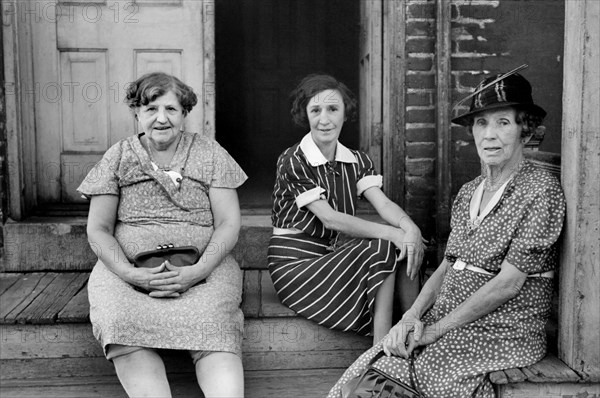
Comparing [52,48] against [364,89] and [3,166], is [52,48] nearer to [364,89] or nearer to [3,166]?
[3,166]

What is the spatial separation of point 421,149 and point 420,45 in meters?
0.61

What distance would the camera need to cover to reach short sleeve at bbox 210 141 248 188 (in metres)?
3.44

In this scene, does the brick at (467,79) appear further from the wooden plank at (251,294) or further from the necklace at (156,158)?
the necklace at (156,158)

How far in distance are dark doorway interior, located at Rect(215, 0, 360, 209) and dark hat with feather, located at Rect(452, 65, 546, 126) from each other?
536cm

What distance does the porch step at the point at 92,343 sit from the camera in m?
3.40

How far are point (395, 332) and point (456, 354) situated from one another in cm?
25

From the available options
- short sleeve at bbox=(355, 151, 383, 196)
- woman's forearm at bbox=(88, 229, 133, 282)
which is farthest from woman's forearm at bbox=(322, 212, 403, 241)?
woman's forearm at bbox=(88, 229, 133, 282)

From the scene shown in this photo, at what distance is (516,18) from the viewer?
430 centimetres

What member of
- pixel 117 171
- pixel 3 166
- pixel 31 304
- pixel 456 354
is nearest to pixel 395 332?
pixel 456 354

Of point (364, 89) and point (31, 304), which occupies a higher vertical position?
point (364, 89)

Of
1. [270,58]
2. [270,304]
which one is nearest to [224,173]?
[270,304]

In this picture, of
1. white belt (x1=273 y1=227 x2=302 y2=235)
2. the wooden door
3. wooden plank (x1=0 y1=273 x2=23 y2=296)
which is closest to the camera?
white belt (x1=273 y1=227 x2=302 y2=235)

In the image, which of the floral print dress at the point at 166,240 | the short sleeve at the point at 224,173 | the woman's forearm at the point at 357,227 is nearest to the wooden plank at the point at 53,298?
the floral print dress at the point at 166,240

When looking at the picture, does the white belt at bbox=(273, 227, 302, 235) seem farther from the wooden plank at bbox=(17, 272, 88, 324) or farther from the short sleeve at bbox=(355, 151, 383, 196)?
the wooden plank at bbox=(17, 272, 88, 324)
